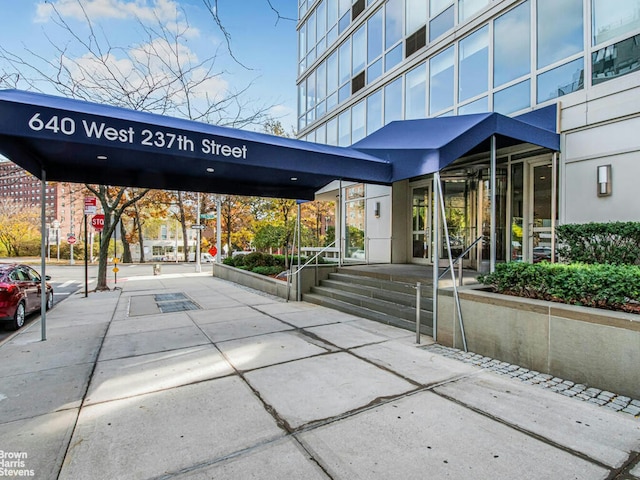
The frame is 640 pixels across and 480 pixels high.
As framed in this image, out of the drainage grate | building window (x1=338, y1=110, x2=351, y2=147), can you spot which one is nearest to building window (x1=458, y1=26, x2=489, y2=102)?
building window (x1=338, y1=110, x2=351, y2=147)

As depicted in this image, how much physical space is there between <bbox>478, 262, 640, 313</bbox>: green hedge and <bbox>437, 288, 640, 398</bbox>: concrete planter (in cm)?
20

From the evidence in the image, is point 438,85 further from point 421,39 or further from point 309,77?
point 309,77

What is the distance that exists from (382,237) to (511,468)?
30.8 feet

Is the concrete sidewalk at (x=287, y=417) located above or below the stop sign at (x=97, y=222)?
below

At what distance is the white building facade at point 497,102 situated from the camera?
5.98 metres

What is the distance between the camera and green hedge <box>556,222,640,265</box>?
5.21 meters

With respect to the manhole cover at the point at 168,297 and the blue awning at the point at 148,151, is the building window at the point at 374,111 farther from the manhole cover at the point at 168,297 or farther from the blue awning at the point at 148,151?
the manhole cover at the point at 168,297

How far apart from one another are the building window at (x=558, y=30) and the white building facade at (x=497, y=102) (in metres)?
0.02

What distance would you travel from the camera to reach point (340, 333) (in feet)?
19.5

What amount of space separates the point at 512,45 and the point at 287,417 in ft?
29.0

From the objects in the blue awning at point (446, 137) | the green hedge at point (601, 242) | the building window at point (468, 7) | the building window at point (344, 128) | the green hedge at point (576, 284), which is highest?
the building window at point (468, 7)

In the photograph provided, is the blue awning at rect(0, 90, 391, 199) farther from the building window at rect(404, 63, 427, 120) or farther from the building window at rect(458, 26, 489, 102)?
the building window at rect(404, 63, 427, 120)

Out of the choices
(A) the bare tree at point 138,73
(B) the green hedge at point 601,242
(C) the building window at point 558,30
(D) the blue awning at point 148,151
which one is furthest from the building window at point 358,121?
(B) the green hedge at point 601,242

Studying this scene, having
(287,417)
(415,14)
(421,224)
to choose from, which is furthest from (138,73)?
(287,417)
